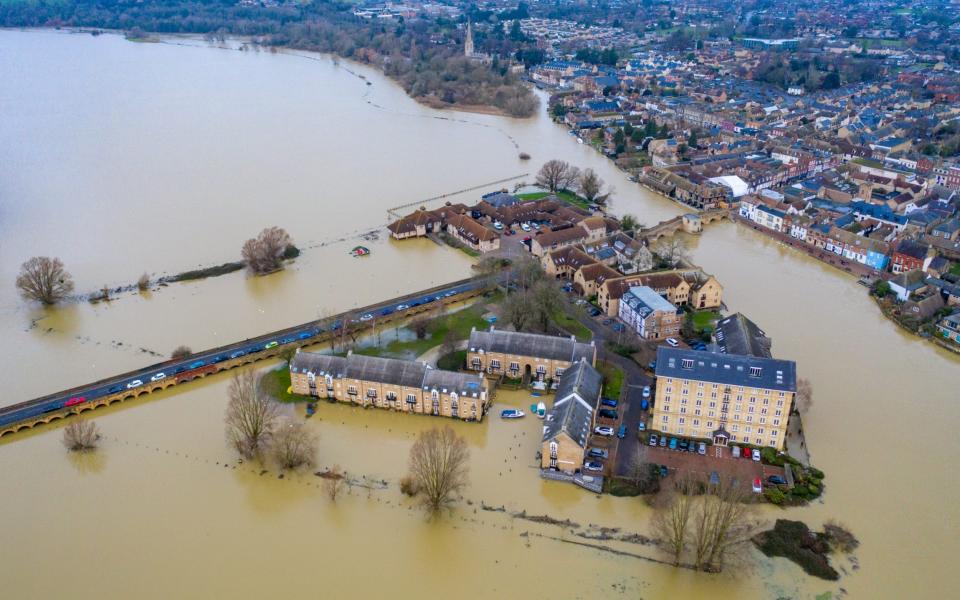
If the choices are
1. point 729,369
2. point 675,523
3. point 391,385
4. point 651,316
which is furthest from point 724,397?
point 391,385

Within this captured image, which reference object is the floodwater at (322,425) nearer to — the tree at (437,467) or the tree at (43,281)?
the tree at (437,467)

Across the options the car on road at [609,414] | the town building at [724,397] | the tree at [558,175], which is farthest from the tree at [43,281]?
the tree at [558,175]

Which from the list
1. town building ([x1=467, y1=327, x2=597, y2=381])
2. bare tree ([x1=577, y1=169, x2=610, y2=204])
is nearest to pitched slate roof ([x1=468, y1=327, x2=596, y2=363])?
town building ([x1=467, y1=327, x2=597, y2=381])

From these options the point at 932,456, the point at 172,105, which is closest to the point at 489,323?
the point at 932,456

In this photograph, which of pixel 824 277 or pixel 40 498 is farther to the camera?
pixel 824 277

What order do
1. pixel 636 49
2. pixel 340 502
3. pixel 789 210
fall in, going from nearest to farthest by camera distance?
pixel 340 502
pixel 789 210
pixel 636 49

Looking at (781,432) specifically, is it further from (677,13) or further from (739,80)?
(677,13)
